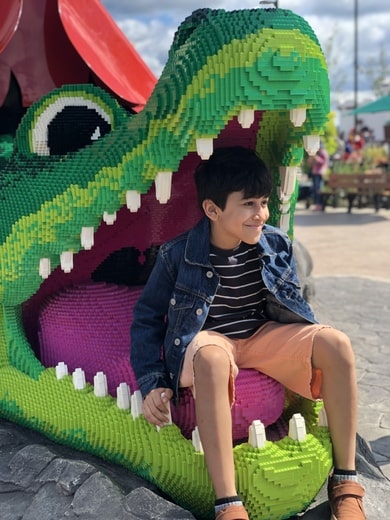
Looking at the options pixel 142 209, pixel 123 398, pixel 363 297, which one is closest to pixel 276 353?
pixel 123 398

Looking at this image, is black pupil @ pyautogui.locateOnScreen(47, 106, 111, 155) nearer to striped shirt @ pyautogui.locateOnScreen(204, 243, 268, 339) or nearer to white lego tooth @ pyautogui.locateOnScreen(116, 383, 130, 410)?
striped shirt @ pyautogui.locateOnScreen(204, 243, 268, 339)

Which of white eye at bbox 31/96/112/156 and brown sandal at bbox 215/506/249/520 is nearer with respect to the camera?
brown sandal at bbox 215/506/249/520

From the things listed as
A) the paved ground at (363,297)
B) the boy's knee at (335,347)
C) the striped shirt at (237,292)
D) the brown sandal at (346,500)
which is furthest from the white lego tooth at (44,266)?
the paved ground at (363,297)

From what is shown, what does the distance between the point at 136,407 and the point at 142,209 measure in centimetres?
108

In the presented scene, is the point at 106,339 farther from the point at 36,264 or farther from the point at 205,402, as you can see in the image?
the point at 205,402

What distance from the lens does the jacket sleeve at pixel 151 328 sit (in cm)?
246

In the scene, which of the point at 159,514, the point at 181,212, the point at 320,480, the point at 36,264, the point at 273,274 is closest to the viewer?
the point at 159,514

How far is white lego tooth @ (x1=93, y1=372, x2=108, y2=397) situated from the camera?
267 cm

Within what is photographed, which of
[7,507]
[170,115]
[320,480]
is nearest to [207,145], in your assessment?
[170,115]

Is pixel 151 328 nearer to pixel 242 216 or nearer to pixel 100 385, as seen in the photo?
A: pixel 100 385

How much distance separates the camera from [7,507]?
250 cm

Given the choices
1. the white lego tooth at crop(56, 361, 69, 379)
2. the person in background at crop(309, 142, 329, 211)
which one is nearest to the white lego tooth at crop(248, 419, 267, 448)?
the white lego tooth at crop(56, 361, 69, 379)

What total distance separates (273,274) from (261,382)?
385mm

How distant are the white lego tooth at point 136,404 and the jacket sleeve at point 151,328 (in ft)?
0.19
